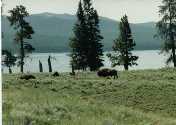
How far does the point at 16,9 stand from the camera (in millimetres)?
80000

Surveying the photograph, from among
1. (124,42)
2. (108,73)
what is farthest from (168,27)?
(108,73)

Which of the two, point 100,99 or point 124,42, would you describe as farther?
point 124,42

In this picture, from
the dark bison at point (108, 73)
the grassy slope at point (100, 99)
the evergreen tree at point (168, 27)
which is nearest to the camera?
the grassy slope at point (100, 99)

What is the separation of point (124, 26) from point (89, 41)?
1000cm

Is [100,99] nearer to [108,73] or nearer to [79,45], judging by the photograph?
[108,73]

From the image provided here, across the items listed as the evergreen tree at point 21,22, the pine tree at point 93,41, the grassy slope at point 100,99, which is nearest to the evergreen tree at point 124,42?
the pine tree at point 93,41

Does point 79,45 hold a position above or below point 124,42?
below

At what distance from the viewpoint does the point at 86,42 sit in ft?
258

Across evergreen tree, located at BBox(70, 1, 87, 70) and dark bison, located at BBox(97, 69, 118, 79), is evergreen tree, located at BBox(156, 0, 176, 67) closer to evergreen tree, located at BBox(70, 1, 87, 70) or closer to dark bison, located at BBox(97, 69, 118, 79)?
evergreen tree, located at BBox(70, 1, 87, 70)

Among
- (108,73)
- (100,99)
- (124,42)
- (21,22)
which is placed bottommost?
(100,99)

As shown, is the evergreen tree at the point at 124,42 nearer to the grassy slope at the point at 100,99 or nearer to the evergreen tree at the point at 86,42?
the evergreen tree at the point at 86,42

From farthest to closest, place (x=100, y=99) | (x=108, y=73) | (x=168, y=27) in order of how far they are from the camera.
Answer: (x=168, y=27)
(x=108, y=73)
(x=100, y=99)

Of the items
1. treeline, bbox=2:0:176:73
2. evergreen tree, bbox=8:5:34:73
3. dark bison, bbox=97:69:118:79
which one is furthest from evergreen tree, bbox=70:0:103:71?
dark bison, bbox=97:69:118:79

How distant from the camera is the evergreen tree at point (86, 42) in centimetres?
7800
